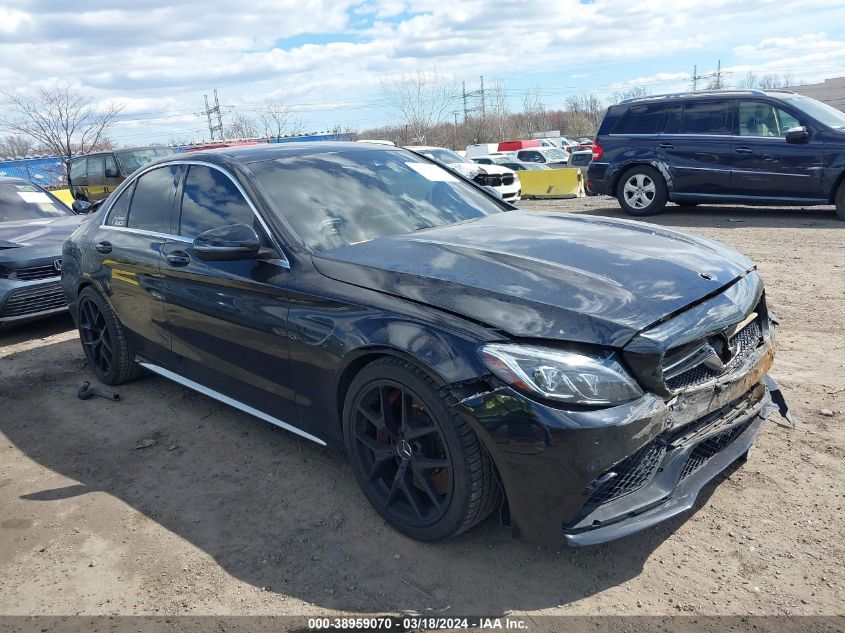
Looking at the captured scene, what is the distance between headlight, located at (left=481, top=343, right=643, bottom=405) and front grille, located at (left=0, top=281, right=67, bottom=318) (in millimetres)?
5443

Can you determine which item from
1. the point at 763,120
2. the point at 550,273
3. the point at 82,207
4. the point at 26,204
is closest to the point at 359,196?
the point at 550,273

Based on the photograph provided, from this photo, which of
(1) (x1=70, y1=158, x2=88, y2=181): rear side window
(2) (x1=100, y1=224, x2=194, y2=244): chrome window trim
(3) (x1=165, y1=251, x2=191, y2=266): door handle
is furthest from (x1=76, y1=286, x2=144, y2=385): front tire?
(1) (x1=70, y1=158, x2=88, y2=181): rear side window

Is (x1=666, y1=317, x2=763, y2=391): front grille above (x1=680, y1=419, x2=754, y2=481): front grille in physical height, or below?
above

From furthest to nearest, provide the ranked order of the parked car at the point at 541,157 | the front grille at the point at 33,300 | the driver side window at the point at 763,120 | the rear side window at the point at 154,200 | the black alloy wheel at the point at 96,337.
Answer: the parked car at the point at 541,157 < the driver side window at the point at 763,120 < the front grille at the point at 33,300 < the black alloy wheel at the point at 96,337 < the rear side window at the point at 154,200

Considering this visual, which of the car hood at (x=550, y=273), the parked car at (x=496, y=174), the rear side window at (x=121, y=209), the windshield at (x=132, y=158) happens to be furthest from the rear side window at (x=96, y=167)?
the car hood at (x=550, y=273)

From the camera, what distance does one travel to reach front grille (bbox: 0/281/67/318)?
659 cm

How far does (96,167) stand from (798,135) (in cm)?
1552

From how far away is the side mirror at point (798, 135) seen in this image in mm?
9961

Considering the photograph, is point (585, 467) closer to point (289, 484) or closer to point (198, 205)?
point (289, 484)

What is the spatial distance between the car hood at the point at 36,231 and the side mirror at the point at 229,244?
15.0 ft

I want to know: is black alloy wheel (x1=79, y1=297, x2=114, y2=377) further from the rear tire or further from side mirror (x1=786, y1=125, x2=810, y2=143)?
the rear tire

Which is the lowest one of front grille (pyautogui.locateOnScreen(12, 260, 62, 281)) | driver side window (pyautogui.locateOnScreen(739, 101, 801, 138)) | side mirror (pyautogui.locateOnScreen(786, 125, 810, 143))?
front grille (pyautogui.locateOnScreen(12, 260, 62, 281))

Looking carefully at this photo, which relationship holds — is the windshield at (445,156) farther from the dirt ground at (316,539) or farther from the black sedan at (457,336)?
the dirt ground at (316,539)

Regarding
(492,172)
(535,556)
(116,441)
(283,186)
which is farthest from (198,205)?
(492,172)
